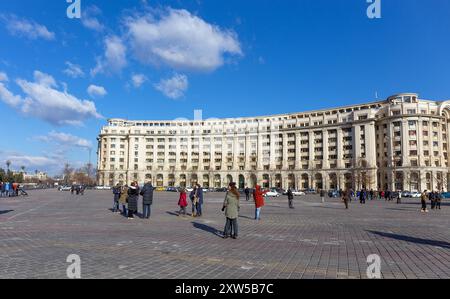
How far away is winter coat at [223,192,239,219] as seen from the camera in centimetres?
1124

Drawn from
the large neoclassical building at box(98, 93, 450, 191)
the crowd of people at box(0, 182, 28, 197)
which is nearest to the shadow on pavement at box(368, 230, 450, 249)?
the crowd of people at box(0, 182, 28, 197)

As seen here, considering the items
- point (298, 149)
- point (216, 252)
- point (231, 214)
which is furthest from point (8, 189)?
point (298, 149)

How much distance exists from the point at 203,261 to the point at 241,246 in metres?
2.33

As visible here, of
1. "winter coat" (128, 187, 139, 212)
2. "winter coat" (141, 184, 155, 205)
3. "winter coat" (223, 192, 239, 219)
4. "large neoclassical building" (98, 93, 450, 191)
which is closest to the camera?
"winter coat" (223, 192, 239, 219)

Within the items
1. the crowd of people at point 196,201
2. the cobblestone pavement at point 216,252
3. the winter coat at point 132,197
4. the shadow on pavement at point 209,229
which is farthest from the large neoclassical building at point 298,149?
the cobblestone pavement at point 216,252

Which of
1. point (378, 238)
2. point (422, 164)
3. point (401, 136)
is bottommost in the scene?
point (378, 238)

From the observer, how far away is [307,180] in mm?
113875

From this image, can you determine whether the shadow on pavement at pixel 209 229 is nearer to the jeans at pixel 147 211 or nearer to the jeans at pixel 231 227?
the jeans at pixel 231 227

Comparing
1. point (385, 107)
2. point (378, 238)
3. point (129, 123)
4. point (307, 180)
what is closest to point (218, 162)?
point (307, 180)

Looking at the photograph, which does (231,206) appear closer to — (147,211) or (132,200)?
(147,211)

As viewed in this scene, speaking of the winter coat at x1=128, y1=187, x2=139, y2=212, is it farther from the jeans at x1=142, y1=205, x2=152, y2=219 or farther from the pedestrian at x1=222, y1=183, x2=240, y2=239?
the pedestrian at x1=222, y1=183, x2=240, y2=239

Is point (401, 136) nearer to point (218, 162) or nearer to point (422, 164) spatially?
point (422, 164)

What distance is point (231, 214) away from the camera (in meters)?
11.2

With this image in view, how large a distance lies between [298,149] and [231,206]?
108 m
